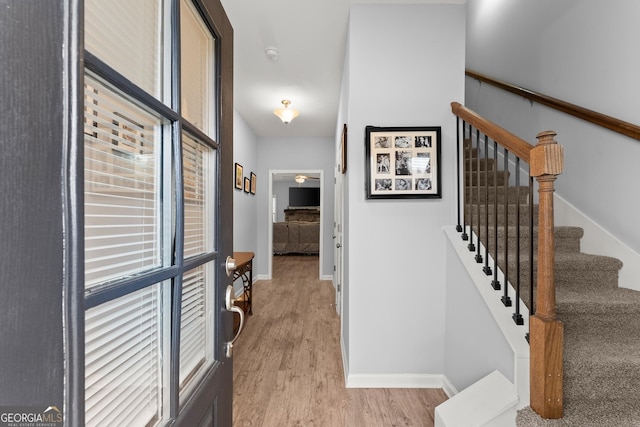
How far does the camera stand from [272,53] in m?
2.69

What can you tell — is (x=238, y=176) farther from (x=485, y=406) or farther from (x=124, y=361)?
(x=124, y=361)

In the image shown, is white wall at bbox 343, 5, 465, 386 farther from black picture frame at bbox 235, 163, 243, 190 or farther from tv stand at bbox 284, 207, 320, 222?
tv stand at bbox 284, 207, 320, 222

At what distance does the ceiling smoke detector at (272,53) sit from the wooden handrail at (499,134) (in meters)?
1.61

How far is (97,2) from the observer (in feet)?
1.63

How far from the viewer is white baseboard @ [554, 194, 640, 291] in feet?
5.66

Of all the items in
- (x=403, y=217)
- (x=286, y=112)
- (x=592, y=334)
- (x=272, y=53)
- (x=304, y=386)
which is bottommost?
(x=304, y=386)

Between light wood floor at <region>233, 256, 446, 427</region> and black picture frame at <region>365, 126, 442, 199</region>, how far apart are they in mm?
1336

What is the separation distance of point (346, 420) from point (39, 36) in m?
2.08

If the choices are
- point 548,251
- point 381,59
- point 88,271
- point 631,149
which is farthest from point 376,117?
point 88,271

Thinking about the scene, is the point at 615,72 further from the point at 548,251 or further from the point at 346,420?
the point at 346,420

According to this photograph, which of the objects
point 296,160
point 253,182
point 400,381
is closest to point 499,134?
point 400,381

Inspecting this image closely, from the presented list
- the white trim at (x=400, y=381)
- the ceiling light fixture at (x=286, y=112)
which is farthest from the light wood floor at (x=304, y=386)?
the ceiling light fixture at (x=286, y=112)

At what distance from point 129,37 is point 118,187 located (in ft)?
0.94

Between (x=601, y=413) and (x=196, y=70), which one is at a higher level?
(x=196, y=70)
